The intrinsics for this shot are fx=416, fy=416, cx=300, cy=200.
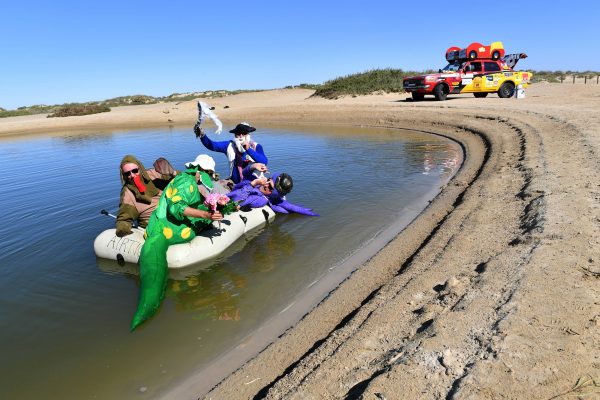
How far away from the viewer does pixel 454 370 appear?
2941mm

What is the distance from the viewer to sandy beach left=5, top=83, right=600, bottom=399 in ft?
9.42

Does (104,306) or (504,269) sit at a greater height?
(504,269)

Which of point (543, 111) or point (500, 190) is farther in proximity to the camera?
point (543, 111)

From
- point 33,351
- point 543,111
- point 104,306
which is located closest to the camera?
point 33,351

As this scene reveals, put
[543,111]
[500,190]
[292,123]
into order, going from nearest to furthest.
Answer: [500,190] → [543,111] → [292,123]

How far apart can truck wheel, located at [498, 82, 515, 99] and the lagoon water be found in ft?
38.1

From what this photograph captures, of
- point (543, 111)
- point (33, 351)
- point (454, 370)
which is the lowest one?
point (33, 351)

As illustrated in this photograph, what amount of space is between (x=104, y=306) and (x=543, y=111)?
49.7 feet

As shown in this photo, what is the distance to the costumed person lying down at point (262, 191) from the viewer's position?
26.1ft

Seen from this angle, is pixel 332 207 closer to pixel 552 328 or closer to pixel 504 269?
pixel 504 269

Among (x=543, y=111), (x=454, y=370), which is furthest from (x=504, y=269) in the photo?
(x=543, y=111)

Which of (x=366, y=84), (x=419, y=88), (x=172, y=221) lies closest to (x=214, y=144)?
(x=172, y=221)

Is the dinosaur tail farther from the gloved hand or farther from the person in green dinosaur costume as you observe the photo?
the gloved hand

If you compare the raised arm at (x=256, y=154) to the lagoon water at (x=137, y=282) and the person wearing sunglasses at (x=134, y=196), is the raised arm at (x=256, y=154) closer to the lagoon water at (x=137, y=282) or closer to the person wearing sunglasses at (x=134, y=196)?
the lagoon water at (x=137, y=282)
